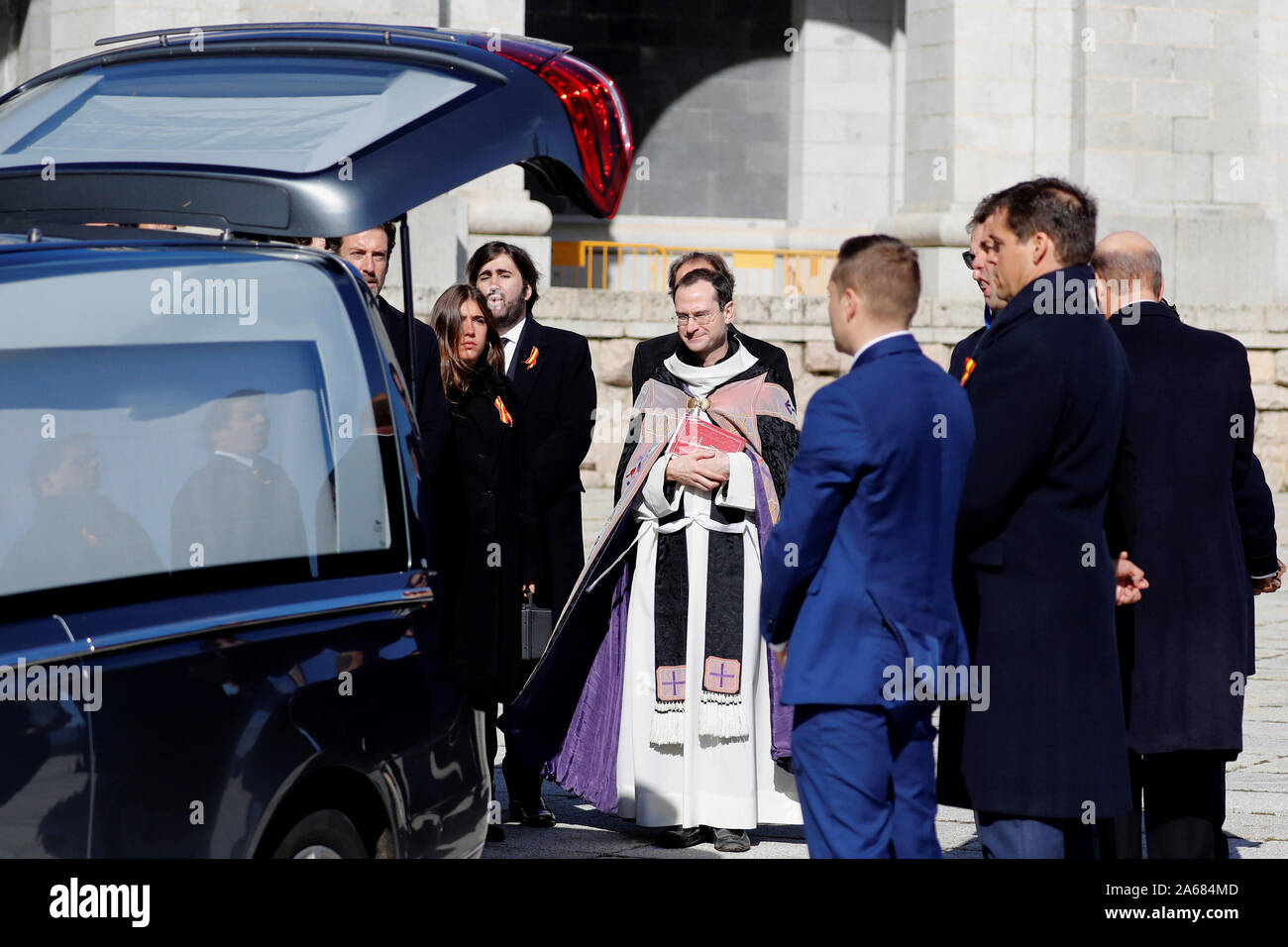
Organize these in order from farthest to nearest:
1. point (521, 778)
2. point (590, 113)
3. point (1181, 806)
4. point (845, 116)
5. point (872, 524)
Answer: point (845, 116)
point (521, 778)
point (1181, 806)
point (590, 113)
point (872, 524)

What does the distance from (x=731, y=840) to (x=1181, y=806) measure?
161cm

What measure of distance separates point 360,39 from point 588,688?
2.75 meters

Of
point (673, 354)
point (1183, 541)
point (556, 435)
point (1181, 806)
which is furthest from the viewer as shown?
point (556, 435)

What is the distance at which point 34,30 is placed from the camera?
17.3 meters

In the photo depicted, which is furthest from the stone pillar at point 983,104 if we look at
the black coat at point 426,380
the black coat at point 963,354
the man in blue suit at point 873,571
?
the man in blue suit at point 873,571

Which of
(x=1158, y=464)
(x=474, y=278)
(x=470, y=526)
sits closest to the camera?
(x=1158, y=464)

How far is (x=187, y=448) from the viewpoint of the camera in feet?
10.5

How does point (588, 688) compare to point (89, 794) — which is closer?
point (89, 794)

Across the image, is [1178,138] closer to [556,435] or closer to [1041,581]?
[556,435]

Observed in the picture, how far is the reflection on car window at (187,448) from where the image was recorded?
289cm

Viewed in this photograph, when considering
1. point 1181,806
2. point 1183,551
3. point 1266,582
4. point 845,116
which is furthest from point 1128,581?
point 845,116

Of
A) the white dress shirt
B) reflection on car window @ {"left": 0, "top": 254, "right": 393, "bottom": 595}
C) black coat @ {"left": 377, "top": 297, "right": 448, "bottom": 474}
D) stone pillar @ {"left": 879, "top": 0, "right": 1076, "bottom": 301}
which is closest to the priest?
the white dress shirt
